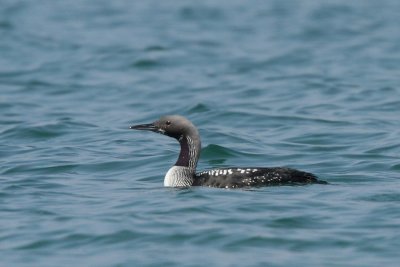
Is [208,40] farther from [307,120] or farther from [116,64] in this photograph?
[307,120]

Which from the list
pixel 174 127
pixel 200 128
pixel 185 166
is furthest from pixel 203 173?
pixel 200 128

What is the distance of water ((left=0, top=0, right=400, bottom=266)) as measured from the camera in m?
9.94

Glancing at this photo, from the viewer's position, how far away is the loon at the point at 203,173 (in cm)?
1169

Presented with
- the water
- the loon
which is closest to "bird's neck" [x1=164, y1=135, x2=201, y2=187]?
the loon

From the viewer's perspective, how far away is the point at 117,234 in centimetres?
1012

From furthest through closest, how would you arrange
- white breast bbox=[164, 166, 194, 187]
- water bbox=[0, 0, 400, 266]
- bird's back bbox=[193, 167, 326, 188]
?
1. white breast bbox=[164, 166, 194, 187]
2. bird's back bbox=[193, 167, 326, 188]
3. water bbox=[0, 0, 400, 266]

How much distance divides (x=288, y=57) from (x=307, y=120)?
6.77 m

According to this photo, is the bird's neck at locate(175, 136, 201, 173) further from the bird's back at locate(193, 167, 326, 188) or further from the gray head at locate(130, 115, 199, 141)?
the bird's back at locate(193, 167, 326, 188)

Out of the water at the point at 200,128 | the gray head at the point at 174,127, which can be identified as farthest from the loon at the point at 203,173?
the water at the point at 200,128

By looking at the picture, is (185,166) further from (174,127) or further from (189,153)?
(174,127)

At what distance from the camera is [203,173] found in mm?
12172

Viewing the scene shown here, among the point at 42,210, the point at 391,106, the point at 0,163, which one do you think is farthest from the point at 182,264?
the point at 391,106

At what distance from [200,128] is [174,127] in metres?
4.63

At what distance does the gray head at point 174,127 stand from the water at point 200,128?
0.65 m
